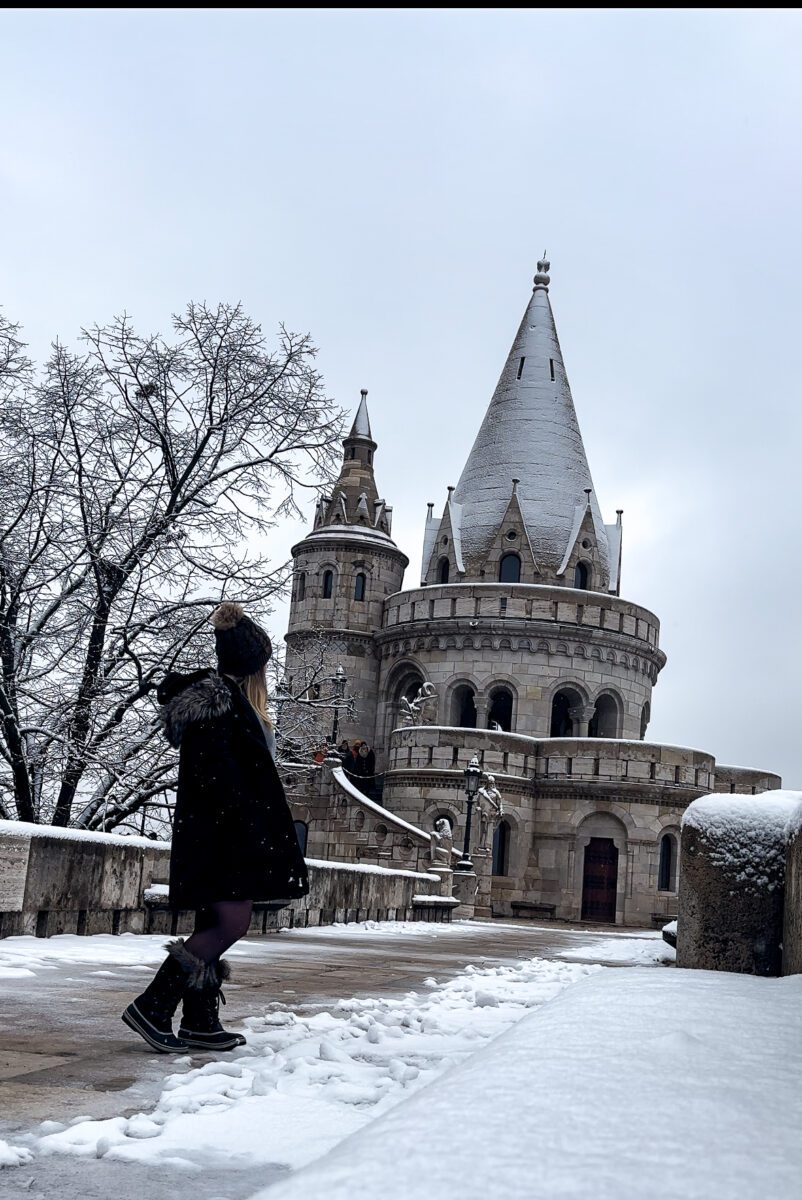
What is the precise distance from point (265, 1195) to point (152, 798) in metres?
15.8

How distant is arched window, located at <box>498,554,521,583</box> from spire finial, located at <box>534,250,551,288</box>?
48.0 feet

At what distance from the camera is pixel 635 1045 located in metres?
2.32

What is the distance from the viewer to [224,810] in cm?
451

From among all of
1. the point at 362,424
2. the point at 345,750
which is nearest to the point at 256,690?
the point at 345,750

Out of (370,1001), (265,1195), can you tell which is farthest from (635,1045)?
(370,1001)

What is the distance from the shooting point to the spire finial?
57650 mm

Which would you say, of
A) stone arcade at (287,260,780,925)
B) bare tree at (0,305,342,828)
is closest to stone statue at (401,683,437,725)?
stone arcade at (287,260,780,925)

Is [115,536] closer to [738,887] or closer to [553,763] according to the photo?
[738,887]

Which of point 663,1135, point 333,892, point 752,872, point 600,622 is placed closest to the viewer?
point 663,1135

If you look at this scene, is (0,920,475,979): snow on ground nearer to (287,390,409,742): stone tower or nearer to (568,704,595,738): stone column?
(568,704,595,738): stone column

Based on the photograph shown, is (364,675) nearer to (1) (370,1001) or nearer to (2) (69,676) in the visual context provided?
(2) (69,676)

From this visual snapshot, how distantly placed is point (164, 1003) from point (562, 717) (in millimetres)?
44196

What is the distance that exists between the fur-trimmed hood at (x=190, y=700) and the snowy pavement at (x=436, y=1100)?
1.08 meters

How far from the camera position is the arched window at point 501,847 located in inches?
1631
